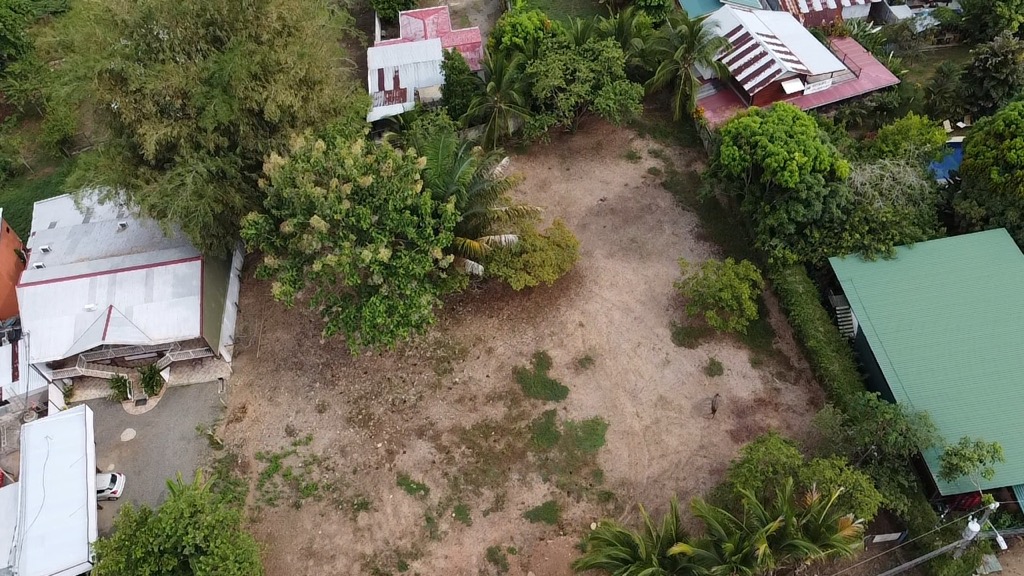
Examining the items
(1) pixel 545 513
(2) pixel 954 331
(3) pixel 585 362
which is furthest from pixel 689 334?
(1) pixel 545 513

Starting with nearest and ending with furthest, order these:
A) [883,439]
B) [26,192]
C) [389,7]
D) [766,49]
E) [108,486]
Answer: [883,439] < [108,486] < [766,49] < [26,192] < [389,7]

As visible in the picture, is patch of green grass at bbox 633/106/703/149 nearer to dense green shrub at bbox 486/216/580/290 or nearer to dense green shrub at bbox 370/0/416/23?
dense green shrub at bbox 486/216/580/290

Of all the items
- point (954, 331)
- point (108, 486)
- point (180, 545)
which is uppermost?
point (954, 331)

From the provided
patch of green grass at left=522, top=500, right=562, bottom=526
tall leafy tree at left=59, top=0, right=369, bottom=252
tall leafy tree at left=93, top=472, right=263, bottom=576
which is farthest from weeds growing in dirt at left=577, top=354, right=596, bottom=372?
tall leafy tree at left=59, top=0, right=369, bottom=252

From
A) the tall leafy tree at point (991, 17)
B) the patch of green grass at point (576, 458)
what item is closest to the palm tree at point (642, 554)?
the patch of green grass at point (576, 458)

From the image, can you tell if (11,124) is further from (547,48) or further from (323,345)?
(547,48)

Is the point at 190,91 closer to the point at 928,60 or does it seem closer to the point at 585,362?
the point at 585,362

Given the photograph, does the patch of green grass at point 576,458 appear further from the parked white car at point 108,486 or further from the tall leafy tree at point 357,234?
the parked white car at point 108,486
